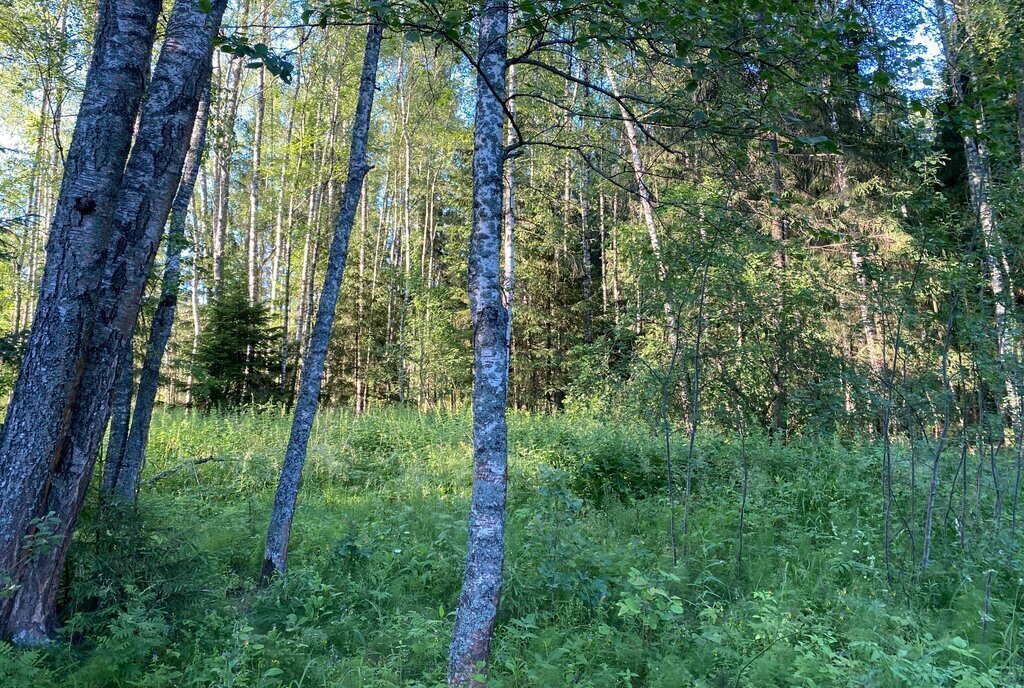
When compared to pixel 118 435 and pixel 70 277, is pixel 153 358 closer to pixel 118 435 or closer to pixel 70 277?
pixel 118 435

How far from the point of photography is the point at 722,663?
3201 mm

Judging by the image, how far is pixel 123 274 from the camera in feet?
12.3

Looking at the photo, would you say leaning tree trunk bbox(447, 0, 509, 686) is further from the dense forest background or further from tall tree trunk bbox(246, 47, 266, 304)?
tall tree trunk bbox(246, 47, 266, 304)

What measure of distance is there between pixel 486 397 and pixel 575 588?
1.98m

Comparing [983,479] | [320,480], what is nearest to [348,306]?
[320,480]

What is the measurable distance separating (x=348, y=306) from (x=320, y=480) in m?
11.6

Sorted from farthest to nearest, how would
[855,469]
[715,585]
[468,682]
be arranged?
1. [855,469]
2. [715,585]
3. [468,682]

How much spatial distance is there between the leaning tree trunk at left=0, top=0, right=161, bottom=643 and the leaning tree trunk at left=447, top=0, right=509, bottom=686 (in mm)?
2338

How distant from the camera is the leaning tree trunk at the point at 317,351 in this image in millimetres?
5223

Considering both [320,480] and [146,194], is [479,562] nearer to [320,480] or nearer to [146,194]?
[146,194]

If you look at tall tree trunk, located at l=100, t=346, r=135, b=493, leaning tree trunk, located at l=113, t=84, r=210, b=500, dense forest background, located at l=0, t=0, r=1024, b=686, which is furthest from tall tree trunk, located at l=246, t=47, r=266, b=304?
tall tree trunk, located at l=100, t=346, r=135, b=493

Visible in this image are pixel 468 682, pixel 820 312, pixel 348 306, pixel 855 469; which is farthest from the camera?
pixel 348 306

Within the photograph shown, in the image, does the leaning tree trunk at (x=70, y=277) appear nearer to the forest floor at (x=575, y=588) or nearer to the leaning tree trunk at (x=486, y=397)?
the forest floor at (x=575, y=588)

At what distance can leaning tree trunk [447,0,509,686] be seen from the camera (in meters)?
3.18
